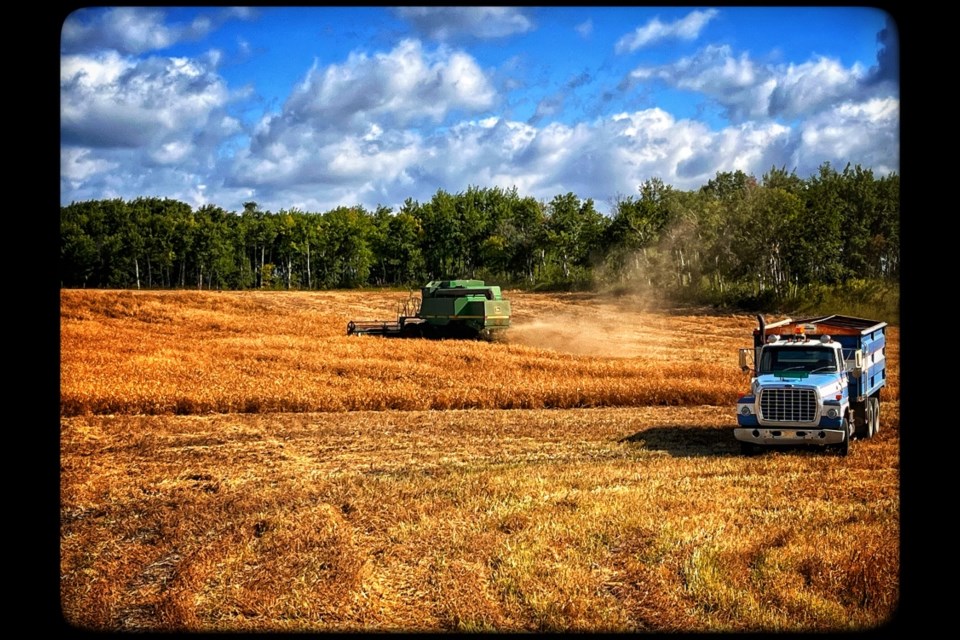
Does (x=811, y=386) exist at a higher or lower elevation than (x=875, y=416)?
higher

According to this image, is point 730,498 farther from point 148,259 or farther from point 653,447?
point 148,259

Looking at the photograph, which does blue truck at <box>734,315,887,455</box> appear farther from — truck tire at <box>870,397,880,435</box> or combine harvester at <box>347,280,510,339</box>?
combine harvester at <box>347,280,510,339</box>

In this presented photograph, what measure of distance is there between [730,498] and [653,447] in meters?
3.88

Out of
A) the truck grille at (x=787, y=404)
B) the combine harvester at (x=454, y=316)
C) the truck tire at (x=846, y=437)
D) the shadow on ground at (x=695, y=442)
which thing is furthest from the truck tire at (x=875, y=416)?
the combine harvester at (x=454, y=316)

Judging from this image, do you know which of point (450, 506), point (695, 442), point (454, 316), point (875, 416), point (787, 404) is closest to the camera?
point (450, 506)

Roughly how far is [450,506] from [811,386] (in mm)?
6414

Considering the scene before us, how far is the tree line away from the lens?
47.2 meters

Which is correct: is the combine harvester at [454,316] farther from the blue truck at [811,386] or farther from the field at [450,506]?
the blue truck at [811,386]

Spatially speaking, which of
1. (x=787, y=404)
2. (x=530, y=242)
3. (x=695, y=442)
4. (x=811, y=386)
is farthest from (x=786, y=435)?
(x=530, y=242)

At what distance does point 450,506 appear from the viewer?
29.7ft

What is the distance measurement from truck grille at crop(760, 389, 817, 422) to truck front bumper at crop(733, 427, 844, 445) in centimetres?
19

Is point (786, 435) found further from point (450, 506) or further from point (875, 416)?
point (450, 506)

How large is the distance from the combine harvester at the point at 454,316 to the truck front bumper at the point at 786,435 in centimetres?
1886

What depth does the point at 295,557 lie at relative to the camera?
7.32 meters
